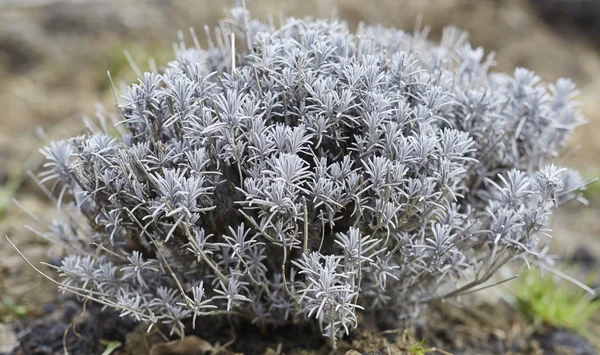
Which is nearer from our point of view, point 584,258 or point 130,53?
point 584,258

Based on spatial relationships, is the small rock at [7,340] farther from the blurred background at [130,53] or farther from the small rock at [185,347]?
the small rock at [185,347]

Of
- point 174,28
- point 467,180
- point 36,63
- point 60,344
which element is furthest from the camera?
point 174,28

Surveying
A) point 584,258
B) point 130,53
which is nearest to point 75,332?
point 584,258

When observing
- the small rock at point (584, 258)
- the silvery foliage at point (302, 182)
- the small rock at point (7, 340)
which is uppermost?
the silvery foliage at point (302, 182)

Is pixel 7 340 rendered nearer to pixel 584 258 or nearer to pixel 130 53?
pixel 584 258

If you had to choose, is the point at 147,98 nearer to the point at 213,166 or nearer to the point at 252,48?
the point at 213,166

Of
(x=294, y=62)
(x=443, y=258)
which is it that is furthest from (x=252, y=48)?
(x=443, y=258)

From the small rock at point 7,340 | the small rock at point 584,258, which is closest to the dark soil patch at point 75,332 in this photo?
the small rock at point 7,340
